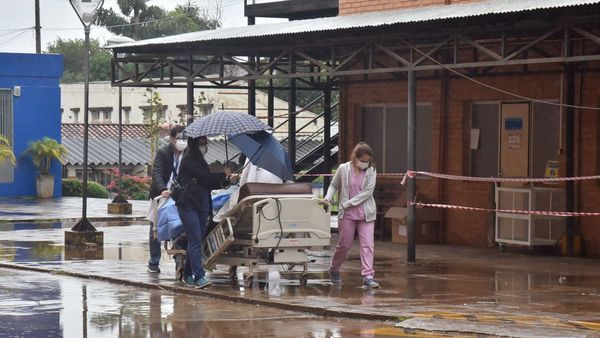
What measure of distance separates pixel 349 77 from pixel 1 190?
17.6 meters

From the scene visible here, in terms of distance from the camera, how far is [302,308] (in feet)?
45.4

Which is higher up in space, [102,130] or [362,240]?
[102,130]

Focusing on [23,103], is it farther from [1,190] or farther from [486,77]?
[486,77]

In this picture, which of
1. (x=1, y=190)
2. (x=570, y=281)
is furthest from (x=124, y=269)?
(x=1, y=190)

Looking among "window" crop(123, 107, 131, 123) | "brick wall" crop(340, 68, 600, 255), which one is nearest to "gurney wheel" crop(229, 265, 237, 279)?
"brick wall" crop(340, 68, 600, 255)

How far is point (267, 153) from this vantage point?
54.9ft

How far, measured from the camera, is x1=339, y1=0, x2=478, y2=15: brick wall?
76.1 ft

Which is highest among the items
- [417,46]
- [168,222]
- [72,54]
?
[72,54]

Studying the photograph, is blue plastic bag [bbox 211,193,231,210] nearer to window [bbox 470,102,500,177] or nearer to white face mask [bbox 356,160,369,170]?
white face mask [bbox 356,160,369,170]

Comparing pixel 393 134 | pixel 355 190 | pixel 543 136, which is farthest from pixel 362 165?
pixel 393 134

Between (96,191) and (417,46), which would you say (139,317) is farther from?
(96,191)

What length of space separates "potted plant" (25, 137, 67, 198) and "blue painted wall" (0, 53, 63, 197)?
36 cm

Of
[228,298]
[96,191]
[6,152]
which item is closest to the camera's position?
[228,298]

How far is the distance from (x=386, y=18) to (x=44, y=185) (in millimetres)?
21185
